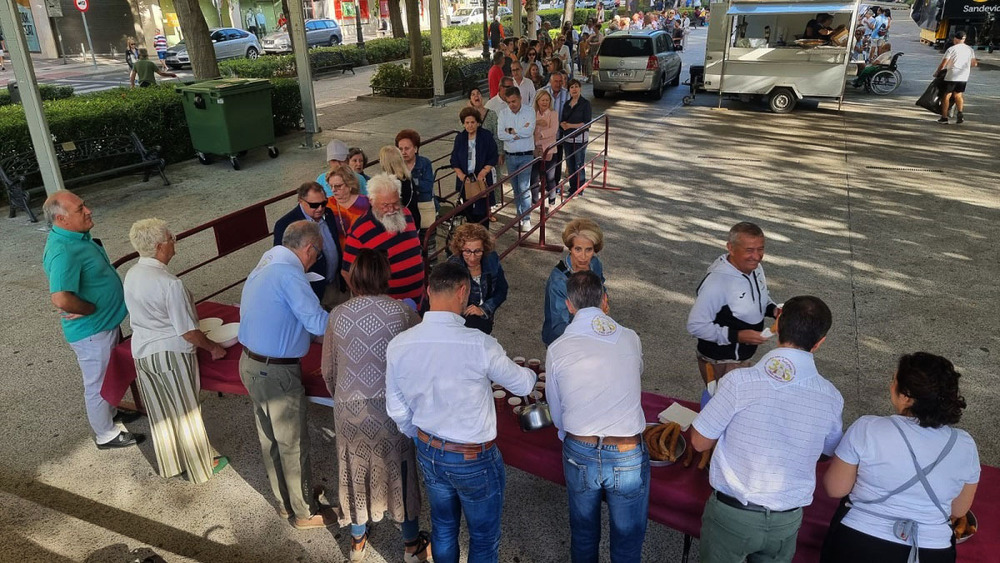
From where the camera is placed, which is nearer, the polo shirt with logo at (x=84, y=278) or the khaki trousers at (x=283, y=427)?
the khaki trousers at (x=283, y=427)

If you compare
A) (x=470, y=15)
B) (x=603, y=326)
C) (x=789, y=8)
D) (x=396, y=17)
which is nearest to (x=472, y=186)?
(x=603, y=326)

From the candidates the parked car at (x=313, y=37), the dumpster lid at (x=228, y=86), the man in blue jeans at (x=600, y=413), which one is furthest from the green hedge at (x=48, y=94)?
the parked car at (x=313, y=37)

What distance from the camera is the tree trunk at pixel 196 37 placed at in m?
12.5

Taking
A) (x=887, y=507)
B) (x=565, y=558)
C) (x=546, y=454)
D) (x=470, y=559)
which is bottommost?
(x=565, y=558)

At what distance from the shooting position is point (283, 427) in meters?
3.60

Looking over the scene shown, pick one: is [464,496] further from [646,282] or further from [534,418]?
[646,282]

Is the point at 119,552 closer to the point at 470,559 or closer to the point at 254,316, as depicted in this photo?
the point at 254,316

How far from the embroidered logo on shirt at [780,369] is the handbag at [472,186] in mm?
5057

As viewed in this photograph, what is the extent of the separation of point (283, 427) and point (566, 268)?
1826mm

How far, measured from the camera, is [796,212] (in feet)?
29.1

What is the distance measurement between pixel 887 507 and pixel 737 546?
1.86 feet

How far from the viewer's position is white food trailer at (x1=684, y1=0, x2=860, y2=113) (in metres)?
13.9

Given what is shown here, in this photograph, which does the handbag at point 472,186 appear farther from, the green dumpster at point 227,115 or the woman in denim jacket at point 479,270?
the green dumpster at point 227,115

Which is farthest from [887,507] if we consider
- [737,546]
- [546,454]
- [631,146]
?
[631,146]
